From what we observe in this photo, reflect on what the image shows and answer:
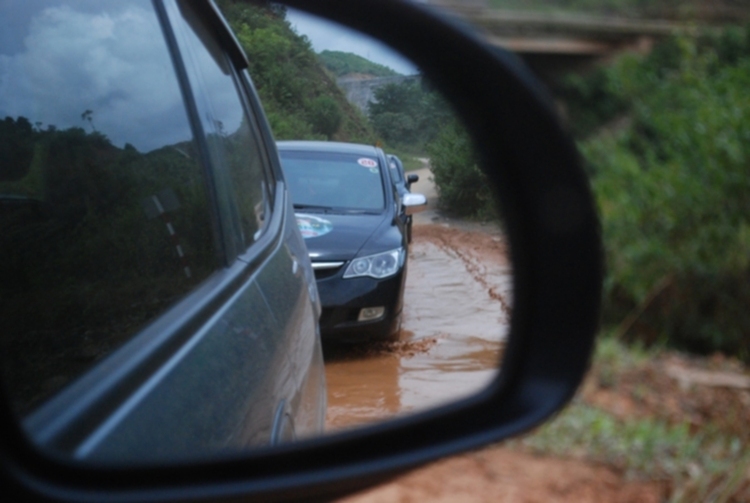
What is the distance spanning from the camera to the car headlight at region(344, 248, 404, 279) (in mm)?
1587

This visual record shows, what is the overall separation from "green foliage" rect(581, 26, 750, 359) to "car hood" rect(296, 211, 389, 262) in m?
5.73

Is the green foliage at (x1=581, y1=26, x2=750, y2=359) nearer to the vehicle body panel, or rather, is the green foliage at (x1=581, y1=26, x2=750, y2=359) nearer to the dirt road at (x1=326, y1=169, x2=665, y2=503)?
the dirt road at (x1=326, y1=169, x2=665, y2=503)

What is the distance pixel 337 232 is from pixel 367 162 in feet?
0.52

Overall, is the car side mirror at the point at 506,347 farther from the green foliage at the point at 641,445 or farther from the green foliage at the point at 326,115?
the green foliage at the point at 641,445

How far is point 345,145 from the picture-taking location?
1.56m

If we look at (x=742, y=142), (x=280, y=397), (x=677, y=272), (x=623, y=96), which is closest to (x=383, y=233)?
(x=280, y=397)

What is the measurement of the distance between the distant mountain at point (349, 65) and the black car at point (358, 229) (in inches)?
4.9

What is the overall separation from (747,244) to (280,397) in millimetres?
6428

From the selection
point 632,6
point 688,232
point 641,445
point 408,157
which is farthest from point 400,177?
point 632,6

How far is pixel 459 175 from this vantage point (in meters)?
1.73

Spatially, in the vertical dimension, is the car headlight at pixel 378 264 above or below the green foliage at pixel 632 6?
below

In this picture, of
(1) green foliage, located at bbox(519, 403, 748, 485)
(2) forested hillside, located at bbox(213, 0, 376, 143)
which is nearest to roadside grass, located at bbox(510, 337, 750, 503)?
(1) green foliage, located at bbox(519, 403, 748, 485)

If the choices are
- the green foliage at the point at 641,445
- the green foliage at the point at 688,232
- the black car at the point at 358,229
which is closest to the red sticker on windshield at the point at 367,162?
the black car at the point at 358,229

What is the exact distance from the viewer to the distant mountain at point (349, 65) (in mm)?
1530
